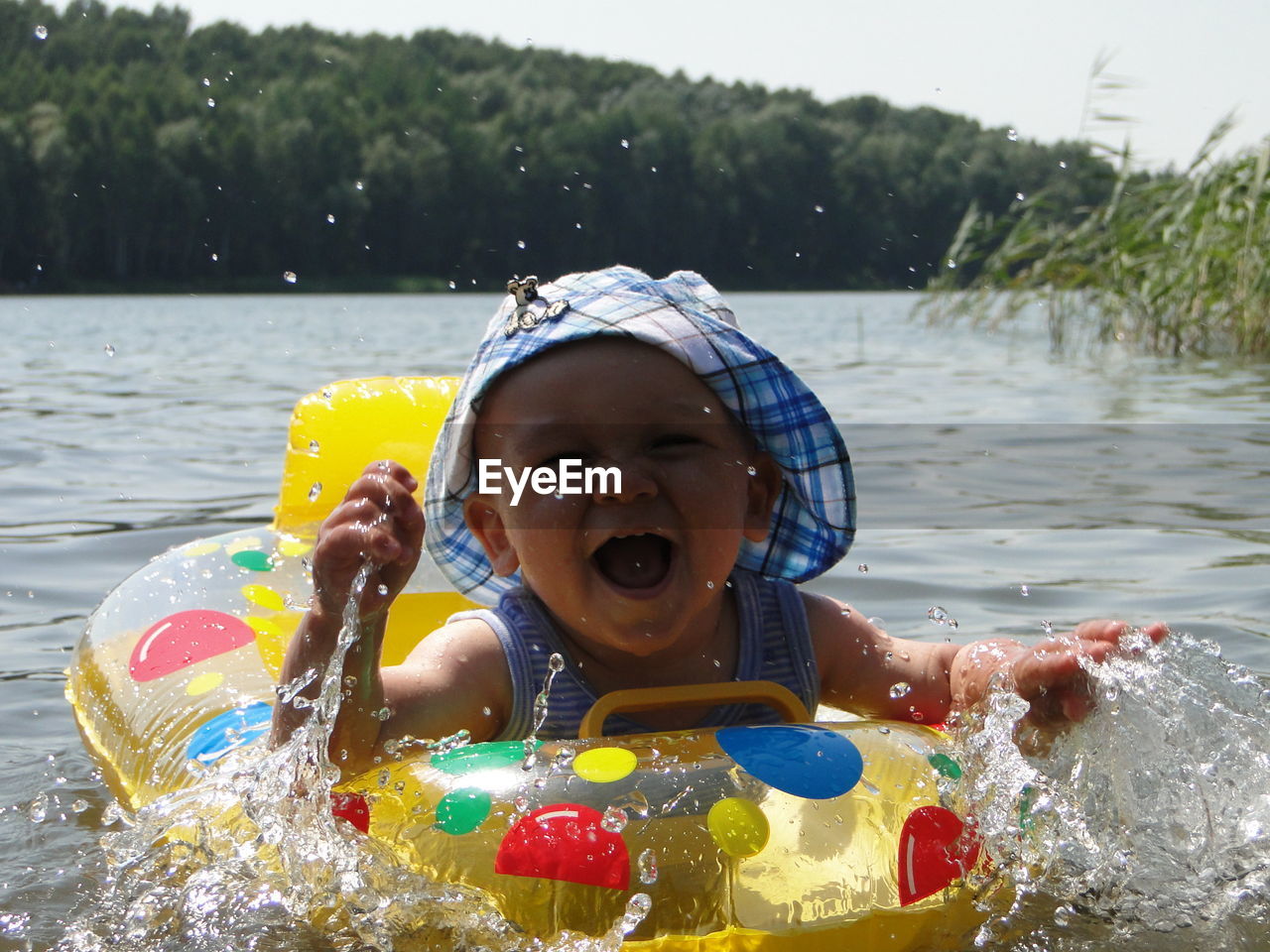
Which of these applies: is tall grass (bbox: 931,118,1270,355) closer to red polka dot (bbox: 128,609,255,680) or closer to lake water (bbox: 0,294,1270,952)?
lake water (bbox: 0,294,1270,952)

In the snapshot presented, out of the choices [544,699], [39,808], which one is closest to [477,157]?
[39,808]

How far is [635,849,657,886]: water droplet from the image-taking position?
1727mm

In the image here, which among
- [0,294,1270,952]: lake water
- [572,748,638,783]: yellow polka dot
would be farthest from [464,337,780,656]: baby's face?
[0,294,1270,952]: lake water

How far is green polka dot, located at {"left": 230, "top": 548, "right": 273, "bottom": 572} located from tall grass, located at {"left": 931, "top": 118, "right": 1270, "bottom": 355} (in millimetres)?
6294

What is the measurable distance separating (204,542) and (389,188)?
13.1 metres

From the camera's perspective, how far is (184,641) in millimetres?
2713

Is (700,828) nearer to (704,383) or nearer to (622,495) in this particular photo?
(622,495)

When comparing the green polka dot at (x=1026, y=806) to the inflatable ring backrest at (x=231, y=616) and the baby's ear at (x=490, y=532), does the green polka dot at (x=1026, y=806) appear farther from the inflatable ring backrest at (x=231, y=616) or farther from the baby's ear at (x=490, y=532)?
the inflatable ring backrest at (x=231, y=616)

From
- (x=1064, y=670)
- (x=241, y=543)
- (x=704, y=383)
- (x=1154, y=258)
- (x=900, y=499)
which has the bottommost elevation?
(x=900, y=499)

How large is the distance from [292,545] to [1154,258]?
23.1 feet

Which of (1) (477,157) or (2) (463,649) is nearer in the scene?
(2) (463,649)

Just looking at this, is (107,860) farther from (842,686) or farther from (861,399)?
(861,399)

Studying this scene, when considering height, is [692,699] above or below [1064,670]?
below

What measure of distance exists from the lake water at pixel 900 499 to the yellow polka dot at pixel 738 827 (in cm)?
96
